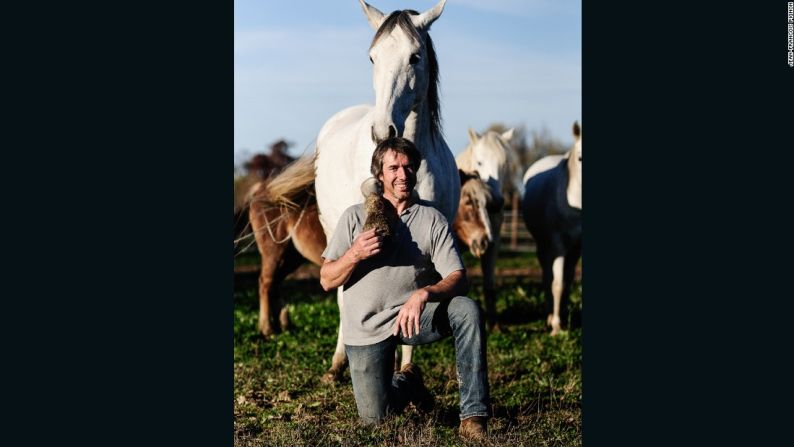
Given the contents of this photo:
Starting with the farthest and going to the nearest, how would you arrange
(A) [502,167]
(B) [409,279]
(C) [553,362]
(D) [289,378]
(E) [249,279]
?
(E) [249,279]
(A) [502,167]
(C) [553,362]
(D) [289,378]
(B) [409,279]

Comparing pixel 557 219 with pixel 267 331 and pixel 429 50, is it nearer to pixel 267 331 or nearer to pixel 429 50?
pixel 267 331

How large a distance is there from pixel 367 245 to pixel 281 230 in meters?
3.87

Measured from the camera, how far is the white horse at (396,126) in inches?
194

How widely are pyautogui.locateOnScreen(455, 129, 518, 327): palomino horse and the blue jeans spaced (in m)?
4.16

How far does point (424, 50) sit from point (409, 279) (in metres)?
1.42

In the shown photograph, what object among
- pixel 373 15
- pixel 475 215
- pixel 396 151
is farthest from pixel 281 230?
pixel 396 151

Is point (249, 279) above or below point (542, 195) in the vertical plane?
below

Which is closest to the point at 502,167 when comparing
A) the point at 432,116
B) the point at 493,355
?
the point at 493,355

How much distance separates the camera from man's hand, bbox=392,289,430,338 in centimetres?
418

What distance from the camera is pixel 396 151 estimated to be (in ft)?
14.8

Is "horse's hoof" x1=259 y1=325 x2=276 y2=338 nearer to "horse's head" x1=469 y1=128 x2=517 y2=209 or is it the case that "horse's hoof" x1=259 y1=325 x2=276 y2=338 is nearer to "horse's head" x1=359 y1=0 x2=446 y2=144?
"horse's head" x1=469 y1=128 x2=517 y2=209

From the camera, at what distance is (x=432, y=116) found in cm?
542

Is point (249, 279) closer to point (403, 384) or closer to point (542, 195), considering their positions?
point (542, 195)

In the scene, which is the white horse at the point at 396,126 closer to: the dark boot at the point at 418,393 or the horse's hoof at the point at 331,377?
the horse's hoof at the point at 331,377
